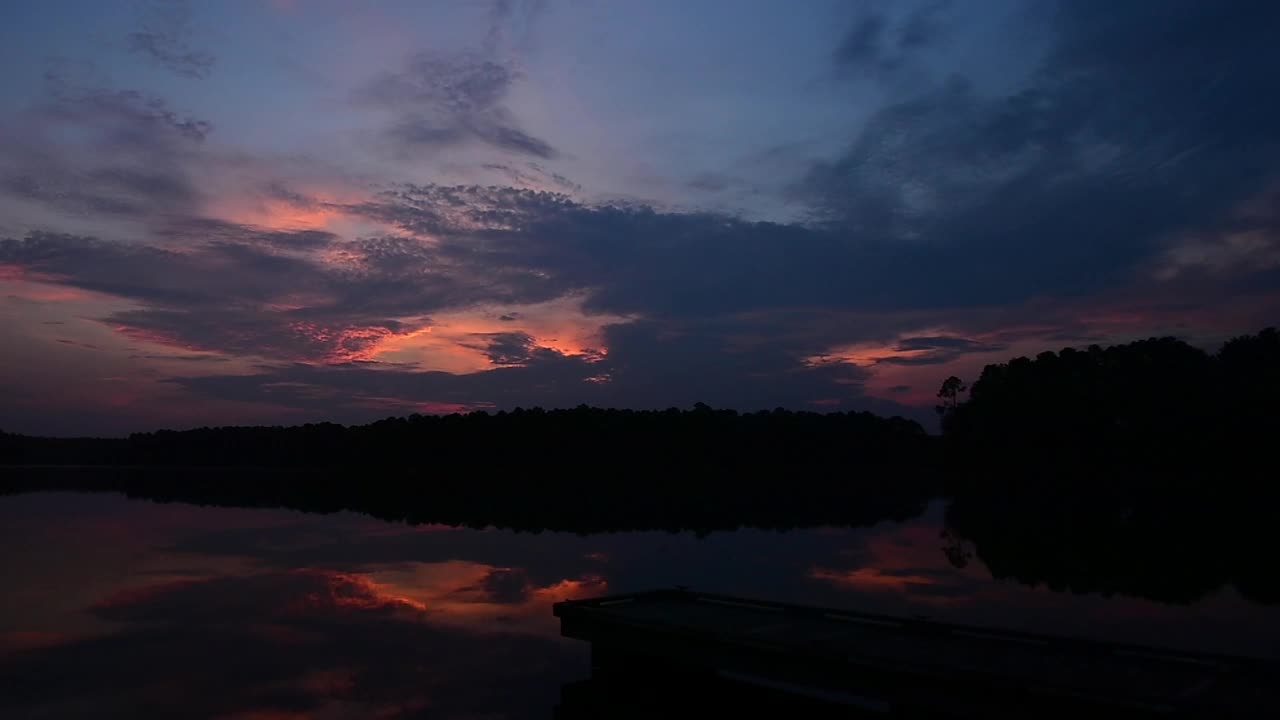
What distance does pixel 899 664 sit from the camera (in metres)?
10.0

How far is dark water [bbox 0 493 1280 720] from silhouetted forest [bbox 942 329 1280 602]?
3.61 meters

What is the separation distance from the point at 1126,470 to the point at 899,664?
69363 millimetres

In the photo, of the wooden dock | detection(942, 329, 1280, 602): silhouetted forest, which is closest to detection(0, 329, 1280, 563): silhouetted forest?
detection(942, 329, 1280, 602): silhouetted forest

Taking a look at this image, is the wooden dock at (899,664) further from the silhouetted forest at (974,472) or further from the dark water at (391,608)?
the silhouetted forest at (974,472)

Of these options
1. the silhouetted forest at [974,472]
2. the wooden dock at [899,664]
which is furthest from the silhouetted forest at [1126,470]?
the wooden dock at [899,664]

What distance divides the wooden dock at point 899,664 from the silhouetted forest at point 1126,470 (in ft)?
44.9

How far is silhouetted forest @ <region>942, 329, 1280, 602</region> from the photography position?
28.2 m

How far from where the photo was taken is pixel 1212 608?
824 inches

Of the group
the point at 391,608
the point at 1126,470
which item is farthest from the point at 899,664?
the point at 1126,470

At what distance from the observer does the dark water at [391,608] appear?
1427cm

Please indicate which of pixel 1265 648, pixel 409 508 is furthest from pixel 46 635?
pixel 409 508

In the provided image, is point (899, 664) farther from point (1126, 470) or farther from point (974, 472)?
point (974, 472)

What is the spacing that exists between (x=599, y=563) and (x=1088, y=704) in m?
21.5

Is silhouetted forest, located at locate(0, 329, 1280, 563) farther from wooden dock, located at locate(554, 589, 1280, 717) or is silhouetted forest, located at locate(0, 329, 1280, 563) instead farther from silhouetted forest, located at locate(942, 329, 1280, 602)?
wooden dock, located at locate(554, 589, 1280, 717)
